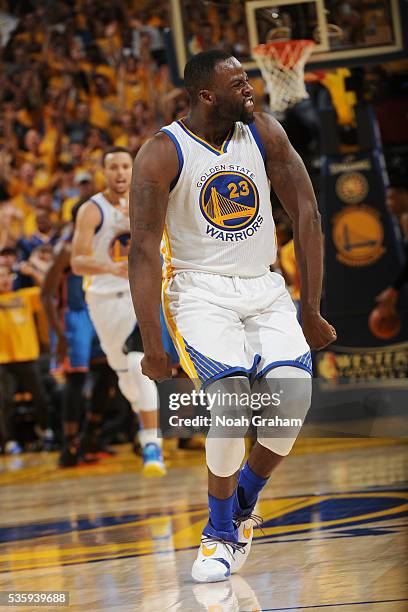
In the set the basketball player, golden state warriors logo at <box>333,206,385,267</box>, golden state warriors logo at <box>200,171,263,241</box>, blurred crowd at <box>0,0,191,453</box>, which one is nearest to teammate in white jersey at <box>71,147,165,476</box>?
the basketball player

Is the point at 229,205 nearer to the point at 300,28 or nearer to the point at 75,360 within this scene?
the point at 300,28

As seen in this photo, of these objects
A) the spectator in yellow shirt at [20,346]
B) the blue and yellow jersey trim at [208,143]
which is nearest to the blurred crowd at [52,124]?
the spectator in yellow shirt at [20,346]

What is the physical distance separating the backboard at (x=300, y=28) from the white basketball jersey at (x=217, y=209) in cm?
346

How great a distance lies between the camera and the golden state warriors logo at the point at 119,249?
22.8 feet

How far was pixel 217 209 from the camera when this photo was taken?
12.3ft

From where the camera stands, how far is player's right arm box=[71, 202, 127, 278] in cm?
680

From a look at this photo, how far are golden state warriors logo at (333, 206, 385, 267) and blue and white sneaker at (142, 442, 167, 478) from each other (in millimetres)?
3176

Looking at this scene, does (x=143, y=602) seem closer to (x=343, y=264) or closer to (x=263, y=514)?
(x=263, y=514)

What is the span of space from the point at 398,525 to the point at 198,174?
1.64 m

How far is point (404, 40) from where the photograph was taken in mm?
7664

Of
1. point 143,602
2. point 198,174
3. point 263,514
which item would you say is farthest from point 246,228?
point 263,514

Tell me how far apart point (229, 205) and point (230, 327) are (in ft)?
1.41

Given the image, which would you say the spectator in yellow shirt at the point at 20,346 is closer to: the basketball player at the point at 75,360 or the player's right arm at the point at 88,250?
the basketball player at the point at 75,360

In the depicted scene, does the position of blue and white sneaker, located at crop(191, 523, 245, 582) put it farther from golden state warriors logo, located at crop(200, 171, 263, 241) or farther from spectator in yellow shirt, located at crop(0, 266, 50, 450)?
spectator in yellow shirt, located at crop(0, 266, 50, 450)
